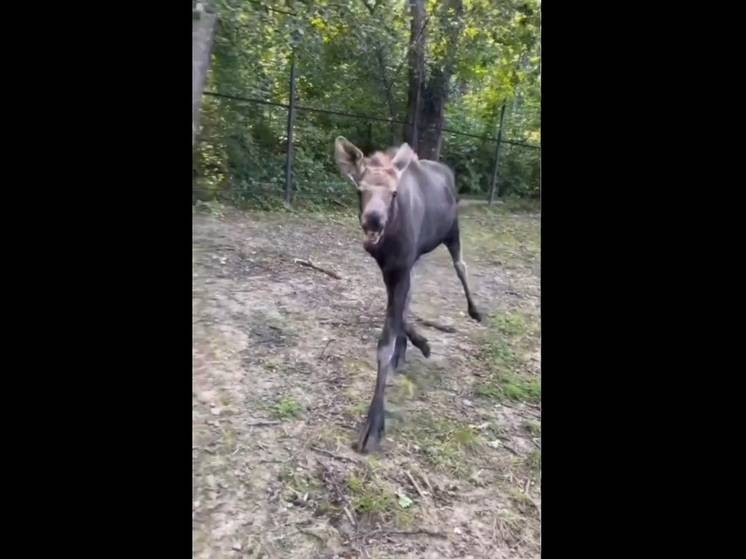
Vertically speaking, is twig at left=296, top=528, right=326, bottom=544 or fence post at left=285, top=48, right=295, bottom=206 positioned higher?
fence post at left=285, top=48, right=295, bottom=206

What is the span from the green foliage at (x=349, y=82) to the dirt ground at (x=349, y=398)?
0.43 ft

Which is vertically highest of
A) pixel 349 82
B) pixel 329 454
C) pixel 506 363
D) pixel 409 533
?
pixel 349 82

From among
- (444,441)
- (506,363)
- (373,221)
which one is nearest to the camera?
(373,221)

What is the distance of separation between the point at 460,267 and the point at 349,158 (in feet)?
1.93

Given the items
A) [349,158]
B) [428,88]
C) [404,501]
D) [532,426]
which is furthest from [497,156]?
[404,501]

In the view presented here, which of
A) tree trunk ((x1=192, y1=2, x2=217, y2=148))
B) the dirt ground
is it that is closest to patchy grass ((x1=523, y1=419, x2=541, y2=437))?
the dirt ground

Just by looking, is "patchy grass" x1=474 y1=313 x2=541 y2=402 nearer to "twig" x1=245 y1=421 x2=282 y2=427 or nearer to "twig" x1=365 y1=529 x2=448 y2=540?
"twig" x1=365 y1=529 x2=448 y2=540

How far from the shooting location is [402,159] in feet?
5.39

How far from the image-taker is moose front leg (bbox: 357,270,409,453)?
171cm

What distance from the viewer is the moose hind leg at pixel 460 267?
6.46 ft

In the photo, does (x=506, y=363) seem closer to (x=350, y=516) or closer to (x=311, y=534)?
(x=350, y=516)
